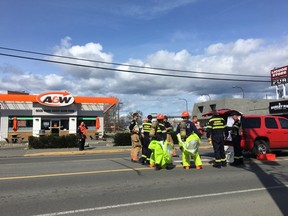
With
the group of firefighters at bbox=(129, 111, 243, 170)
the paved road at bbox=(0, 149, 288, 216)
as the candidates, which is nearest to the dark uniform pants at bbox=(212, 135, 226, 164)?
the group of firefighters at bbox=(129, 111, 243, 170)

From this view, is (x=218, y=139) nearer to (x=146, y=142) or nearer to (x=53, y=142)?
(x=146, y=142)

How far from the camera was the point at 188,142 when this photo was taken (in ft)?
34.6

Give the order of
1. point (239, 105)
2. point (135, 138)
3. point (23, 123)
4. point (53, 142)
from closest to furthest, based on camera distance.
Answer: point (135, 138), point (53, 142), point (23, 123), point (239, 105)

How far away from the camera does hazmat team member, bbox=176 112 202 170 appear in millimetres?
10523

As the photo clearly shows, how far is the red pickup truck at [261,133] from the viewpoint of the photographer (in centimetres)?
1373

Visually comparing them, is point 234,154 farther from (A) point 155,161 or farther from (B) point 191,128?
(A) point 155,161

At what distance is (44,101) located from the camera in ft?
132

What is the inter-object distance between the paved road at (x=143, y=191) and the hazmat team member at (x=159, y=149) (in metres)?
0.43

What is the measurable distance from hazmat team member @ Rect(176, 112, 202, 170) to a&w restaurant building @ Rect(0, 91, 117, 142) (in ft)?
94.5


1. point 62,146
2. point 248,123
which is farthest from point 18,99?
point 248,123

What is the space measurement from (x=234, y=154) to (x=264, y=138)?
2.92m

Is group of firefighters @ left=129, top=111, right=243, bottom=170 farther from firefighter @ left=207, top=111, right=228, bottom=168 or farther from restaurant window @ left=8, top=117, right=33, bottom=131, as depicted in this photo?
restaurant window @ left=8, top=117, right=33, bottom=131

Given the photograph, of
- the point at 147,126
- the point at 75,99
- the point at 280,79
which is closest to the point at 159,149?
the point at 147,126

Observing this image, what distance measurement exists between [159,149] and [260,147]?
548cm
